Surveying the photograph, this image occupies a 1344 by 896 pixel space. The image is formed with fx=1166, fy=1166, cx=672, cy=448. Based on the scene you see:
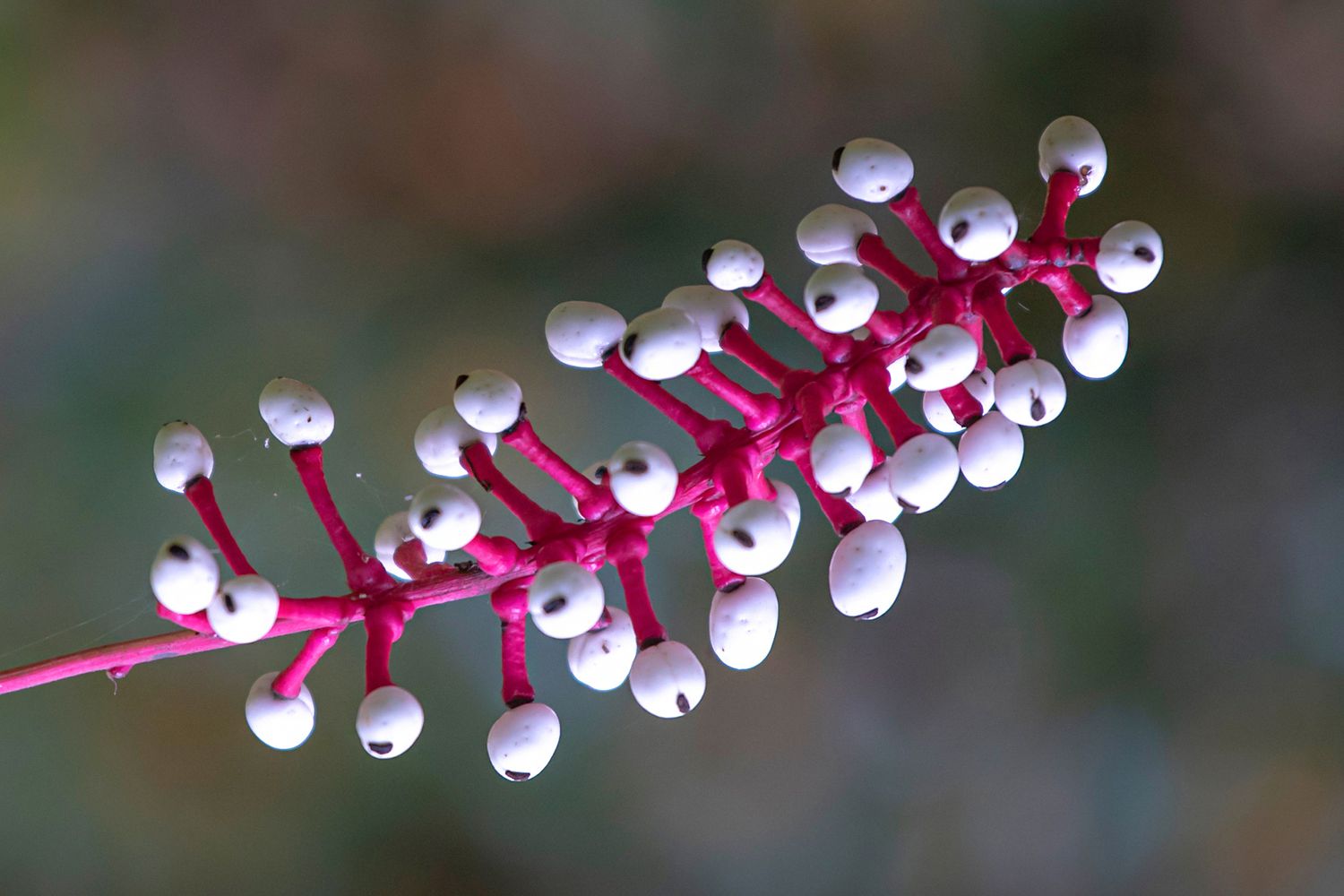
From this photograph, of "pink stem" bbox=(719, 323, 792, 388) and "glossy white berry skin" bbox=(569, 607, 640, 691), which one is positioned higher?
"pink stem" bbox=(719, 323, 792, 388)

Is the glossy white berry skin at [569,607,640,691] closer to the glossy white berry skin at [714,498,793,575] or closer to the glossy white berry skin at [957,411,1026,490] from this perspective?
the glossy white berry skin at [714,498,793,575]

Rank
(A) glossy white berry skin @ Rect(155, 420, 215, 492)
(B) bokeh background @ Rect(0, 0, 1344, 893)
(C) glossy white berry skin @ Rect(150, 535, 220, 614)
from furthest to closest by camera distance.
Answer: (B) bokeh background @ Rect(0, 0, 1344, 893), (A) glossy white berry skin @ Rect(155, 420, 215, 492), (C) glossy white berry skin @ Rect(150, 535, 220, 614)

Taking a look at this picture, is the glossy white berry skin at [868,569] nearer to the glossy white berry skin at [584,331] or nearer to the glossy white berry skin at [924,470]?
the glossy white berry skin at [924,470]

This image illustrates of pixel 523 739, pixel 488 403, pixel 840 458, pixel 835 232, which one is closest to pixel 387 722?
pixel 523 739

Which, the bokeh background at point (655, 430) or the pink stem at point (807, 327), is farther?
the bokeh background at point (655, 430)

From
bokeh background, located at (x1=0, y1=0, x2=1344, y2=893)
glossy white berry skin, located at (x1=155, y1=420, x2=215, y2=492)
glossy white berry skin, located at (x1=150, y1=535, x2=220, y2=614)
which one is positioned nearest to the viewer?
glossy white berry skin, located at (x1=150, y1=535, x2=220, y2=614)

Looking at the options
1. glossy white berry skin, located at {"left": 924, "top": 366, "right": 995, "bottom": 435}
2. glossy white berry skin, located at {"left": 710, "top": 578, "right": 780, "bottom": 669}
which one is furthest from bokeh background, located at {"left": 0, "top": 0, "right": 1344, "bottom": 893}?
glossy white berry skin, located at {"left": 710, "top": 578, "right": 780, "bottom": 669}

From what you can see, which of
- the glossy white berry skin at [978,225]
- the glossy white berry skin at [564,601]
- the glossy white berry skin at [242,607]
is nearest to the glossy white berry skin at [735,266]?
the glossy white berry skin at [978,225]

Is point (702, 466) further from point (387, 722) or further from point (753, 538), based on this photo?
point (387, 722)
